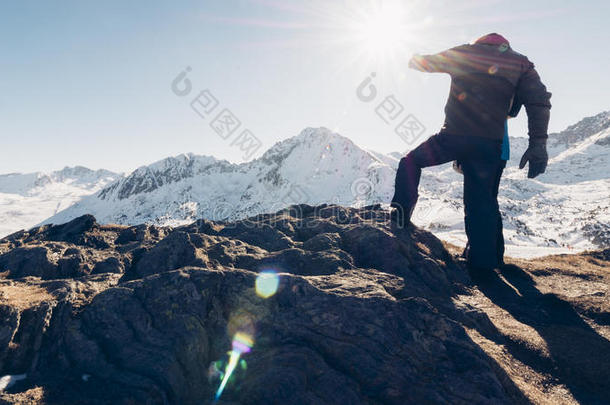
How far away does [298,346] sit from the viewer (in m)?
3.77

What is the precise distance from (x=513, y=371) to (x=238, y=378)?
10.8 feet

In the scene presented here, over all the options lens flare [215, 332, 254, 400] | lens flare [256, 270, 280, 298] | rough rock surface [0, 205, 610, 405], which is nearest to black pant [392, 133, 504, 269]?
rough rock surface [0, 205, 610, 405]

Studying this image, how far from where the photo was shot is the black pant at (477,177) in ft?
21.9

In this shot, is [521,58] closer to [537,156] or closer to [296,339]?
[537,156]

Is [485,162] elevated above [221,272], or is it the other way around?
[485,162]

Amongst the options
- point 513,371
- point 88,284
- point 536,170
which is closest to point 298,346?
point 513,371

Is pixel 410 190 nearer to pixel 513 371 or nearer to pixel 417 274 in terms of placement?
pixel 417 274

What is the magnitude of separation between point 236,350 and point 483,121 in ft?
20.3

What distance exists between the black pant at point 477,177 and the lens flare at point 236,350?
5.11 metres

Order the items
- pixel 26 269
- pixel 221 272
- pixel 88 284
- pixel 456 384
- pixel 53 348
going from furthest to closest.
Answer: pixel 26 269
pixel 88 284
pixel 221 272
pixel 53 348
pixel 456 384

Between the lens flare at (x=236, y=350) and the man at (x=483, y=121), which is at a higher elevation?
the man at (x=483, y=121)

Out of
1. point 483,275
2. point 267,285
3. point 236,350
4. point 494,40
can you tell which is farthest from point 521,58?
point 236,350

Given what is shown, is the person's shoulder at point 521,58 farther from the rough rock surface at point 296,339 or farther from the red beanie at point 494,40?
the rough rock surface at point 296,339

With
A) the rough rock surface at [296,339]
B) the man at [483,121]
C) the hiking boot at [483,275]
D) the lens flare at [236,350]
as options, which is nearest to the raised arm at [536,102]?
the man at [483,121]
